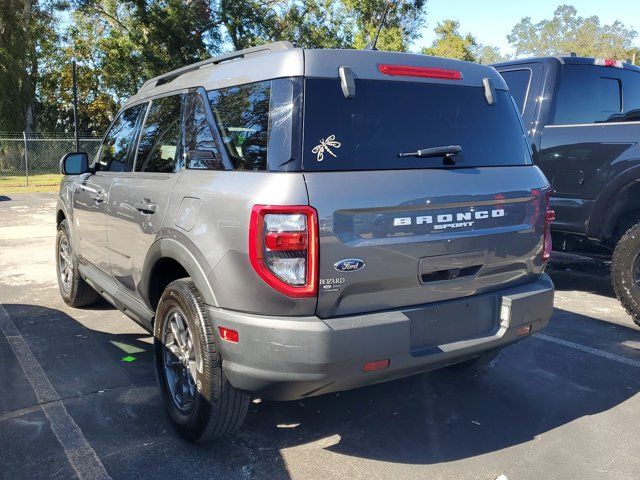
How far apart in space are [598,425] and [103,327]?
396cm

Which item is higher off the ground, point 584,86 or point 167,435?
point 584,86

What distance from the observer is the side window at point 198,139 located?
2.98 metres

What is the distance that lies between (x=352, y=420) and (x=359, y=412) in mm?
111

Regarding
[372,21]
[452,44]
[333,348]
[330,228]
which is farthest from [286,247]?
[452,44]

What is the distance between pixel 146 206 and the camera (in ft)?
11.1

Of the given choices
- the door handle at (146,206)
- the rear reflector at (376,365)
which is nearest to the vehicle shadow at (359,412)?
the rear reflector at (376,365)

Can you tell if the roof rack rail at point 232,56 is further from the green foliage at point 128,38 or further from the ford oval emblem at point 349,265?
the green foliage at point 128,38

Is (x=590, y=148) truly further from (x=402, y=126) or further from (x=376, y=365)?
(x=376, y=365)

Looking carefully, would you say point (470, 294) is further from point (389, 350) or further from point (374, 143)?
point (374, 143)

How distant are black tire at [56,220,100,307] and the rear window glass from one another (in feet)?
11.2

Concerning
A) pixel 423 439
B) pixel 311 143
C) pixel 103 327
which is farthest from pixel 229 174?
pixel 103 327

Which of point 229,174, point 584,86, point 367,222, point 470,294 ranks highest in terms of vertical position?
point 584,86

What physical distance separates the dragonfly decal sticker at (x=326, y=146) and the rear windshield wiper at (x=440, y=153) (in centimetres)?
37

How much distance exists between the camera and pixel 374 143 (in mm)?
2754
